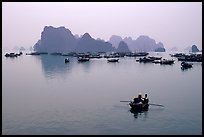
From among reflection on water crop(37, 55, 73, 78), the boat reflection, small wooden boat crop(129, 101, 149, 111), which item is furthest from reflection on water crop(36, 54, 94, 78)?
small wooden boat crop(129, 101, 149, 111)

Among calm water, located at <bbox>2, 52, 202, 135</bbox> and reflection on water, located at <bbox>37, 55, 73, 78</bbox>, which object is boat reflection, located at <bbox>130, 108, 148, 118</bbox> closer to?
calm water, located at <bbox>2, 52, 202, 135</bbox>

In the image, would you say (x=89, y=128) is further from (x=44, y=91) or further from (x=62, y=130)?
(x=44, y=91)

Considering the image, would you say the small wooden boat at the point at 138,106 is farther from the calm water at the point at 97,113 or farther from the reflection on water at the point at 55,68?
the reflection on water at the point at 55,68

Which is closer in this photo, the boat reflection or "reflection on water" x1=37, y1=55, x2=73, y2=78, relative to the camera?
the boat reflection

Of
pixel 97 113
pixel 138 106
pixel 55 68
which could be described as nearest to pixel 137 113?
pixel 138 106

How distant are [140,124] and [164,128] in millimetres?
1834

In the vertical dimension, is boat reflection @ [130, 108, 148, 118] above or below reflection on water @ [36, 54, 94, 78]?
below

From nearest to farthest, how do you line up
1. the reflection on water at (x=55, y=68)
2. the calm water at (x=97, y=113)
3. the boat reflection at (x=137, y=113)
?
the calm water at (x=97, y=113) → the boat reflection at (x=137, y=113) → the reflection on water at (x=55, y=68)

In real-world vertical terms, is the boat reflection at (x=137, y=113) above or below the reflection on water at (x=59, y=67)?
below

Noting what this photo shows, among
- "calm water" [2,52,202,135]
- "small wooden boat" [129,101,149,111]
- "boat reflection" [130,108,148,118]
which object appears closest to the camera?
"calm water" [2,52,202,135]

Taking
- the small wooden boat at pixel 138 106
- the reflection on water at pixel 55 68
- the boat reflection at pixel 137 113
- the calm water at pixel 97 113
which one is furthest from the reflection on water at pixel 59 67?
the small wooden boat at pixel 138 106

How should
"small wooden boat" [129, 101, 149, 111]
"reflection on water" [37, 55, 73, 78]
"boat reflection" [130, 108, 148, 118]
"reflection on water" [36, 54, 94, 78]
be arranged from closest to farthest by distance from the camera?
"boat reflection" [130, 108, 148, 118], "small wooden boat" [129, 101, 149, 111], "reflection on water" [36, 54, 94, 78], "reflection on water" [37, 55, 73, 78]

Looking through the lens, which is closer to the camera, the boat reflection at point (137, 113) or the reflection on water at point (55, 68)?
the boat reflection at point (137, 113)

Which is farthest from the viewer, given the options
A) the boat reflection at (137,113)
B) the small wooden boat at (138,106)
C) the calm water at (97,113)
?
the small wooden boat at (138,106)
